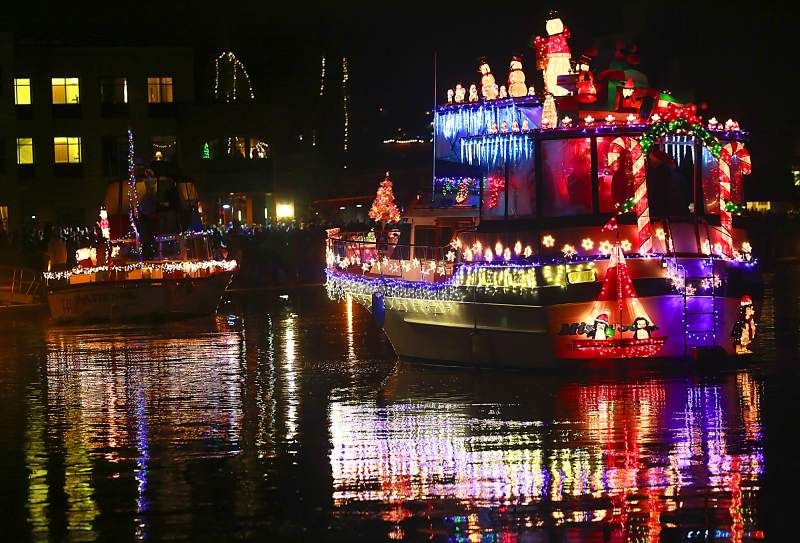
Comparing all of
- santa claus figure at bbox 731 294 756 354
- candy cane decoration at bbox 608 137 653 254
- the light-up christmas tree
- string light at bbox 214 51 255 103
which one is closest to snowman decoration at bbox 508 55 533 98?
Answer: candy cane decoration at bbox 608 137 653 254

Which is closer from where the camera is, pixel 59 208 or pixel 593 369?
pixel 593 369

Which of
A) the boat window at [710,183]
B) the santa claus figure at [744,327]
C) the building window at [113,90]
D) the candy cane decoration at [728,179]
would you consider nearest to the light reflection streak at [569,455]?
the santa claus figure at [744,327]

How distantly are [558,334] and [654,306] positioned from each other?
56.4 inches

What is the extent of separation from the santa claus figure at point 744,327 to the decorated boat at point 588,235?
0.02m

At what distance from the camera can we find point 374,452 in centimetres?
1565

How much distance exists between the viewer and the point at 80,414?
19531 mm

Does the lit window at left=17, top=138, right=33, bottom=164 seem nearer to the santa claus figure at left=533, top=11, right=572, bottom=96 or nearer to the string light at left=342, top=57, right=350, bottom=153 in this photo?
the string light at left=342, top=57, right=350, bottom=153

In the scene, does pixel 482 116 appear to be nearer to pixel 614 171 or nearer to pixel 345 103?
pixel 614 171

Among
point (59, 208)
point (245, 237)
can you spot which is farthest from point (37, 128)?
point (245, 237)

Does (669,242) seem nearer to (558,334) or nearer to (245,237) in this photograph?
(558,334)

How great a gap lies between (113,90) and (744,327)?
55921 mm

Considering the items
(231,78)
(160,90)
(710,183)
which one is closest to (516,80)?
(710,183)

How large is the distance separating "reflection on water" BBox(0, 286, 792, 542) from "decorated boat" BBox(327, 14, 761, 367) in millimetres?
652

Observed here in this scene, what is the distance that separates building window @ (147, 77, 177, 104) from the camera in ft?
241
